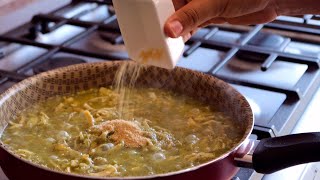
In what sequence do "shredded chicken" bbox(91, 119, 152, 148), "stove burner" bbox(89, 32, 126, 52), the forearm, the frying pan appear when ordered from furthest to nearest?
"stove burner" bbox(89, 32, 126, 52) → the forearm → "shredded chicken" bbox(91, 119, 152, 148) → the frying pan

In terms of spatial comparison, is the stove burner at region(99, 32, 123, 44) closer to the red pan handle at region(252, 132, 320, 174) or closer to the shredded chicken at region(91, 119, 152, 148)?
the shredded chicken at region(91, 119, 152, 148)

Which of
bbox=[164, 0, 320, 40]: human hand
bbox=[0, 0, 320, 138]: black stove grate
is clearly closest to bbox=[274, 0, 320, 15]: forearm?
bbox=[164, 0, 320, 40]: human hand

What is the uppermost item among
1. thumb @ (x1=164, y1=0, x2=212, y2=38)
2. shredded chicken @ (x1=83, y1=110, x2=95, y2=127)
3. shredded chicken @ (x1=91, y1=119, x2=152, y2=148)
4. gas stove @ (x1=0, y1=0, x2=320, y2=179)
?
thumb @ (x1=164, y1=0, x2=212, y2=38)

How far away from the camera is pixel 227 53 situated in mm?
1334

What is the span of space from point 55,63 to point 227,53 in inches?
15.6

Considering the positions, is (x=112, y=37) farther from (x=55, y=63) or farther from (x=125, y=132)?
(x=125, y=132)

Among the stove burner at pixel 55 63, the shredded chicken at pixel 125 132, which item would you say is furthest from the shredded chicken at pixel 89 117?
the stove burner at pixel 55 63

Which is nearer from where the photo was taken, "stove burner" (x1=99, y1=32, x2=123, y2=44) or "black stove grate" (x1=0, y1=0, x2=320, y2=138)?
"black stove grate" (x1=0, y1=0, x2=320, y2=138)

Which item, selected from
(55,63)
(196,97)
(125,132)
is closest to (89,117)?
(125,132)

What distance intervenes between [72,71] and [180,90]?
0.21 m

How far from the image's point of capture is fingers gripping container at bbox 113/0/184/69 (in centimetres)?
83

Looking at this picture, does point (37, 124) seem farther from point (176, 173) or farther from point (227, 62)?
point (227, 62)

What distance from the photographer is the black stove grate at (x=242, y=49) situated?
110 centimetres

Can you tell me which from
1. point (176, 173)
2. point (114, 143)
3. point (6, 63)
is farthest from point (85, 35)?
point (176, 173)
